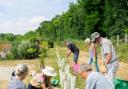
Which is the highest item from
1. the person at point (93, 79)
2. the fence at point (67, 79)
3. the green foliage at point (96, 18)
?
the green foliage at point (96, 18)

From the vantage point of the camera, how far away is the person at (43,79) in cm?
1017

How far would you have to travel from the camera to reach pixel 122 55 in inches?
1262

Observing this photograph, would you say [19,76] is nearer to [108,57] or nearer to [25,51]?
[108,57]

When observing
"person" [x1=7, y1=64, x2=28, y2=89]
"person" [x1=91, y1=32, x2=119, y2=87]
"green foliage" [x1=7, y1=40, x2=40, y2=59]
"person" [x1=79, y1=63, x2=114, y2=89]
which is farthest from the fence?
"green foliage" [x1=7, y1=40, x2=40, y2=59]

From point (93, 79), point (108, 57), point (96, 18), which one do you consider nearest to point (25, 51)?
point (108, 57)

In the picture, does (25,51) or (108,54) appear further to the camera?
(25,51)

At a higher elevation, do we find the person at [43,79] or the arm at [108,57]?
the arm at [108,57]

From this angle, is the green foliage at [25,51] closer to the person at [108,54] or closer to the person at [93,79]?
the person at [108,54]

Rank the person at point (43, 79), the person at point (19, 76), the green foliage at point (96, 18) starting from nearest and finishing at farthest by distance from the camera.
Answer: the person at point (19, 76) → the person at point (43, 79) → the green foliage at point (96, 18)

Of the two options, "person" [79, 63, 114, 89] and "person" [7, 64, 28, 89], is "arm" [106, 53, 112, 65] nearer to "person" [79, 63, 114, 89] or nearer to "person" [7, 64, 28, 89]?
"person" [7, 64, 28, 89]

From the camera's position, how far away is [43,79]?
34.4 feet

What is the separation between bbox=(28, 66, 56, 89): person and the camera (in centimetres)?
1017

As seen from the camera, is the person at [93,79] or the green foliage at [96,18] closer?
the person at [93,79]

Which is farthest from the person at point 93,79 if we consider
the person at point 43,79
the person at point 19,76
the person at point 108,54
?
the person at point 108,54
